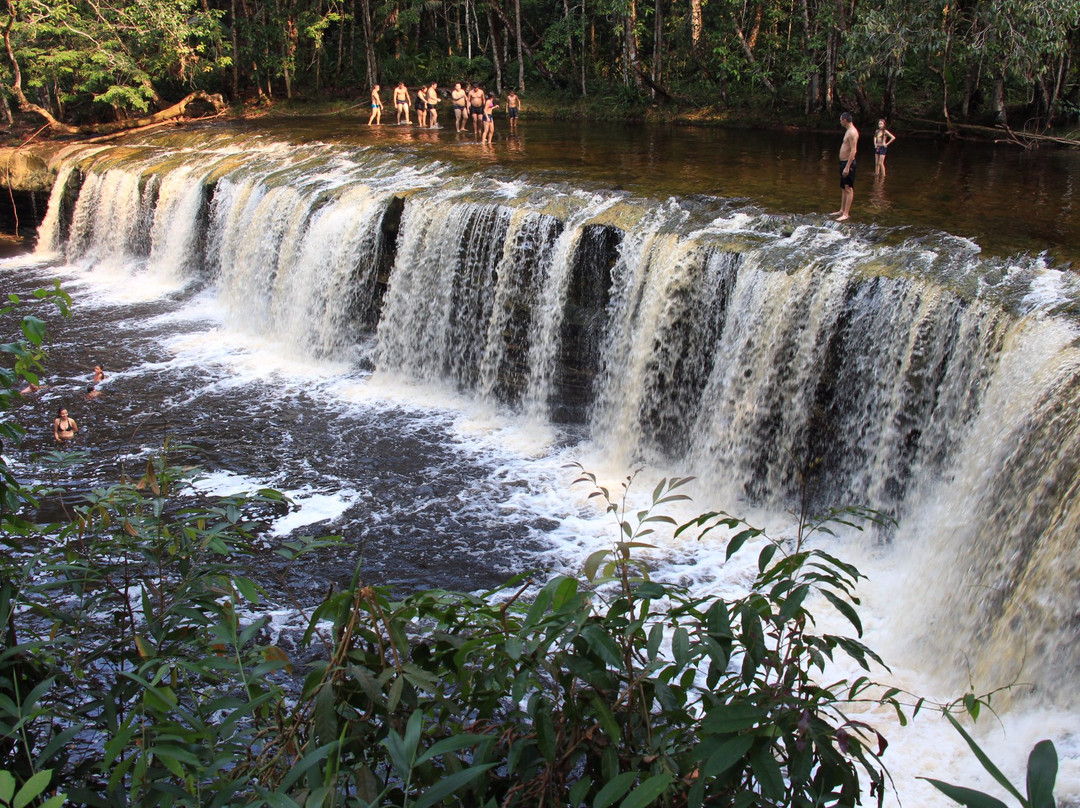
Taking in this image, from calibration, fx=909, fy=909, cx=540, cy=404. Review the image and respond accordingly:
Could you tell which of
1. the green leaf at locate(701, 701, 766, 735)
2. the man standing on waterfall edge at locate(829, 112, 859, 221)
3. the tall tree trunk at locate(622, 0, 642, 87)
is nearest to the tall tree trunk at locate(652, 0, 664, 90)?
the tall tree trunk at locate(622, 0, 642, 87)

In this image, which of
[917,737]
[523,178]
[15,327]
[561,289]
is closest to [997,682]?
[917,737]

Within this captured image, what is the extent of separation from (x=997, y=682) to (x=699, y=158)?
40.4 feet

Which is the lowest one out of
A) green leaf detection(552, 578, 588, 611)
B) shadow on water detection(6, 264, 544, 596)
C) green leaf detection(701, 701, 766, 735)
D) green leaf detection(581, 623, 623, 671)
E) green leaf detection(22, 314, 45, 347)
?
shadow on water detection(6, 264, 544, 596)

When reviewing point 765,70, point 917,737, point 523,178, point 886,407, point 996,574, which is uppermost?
point 765,70

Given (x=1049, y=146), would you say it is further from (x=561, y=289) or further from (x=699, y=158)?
(x=561, y=289)

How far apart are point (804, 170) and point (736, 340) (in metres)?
6.51

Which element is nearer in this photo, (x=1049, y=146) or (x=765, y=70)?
(x=1049, y=146)

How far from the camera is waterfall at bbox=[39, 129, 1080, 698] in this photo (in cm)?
700

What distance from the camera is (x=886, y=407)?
28.8 feet

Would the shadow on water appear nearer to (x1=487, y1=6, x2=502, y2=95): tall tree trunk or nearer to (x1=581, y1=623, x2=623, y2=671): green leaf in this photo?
(x1=581, y1=623, x2=623, y2=671): green leaf

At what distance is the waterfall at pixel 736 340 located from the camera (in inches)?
275

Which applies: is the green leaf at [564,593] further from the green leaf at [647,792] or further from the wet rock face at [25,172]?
the wet rock face at [25,172]

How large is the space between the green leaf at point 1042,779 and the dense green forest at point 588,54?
16104 millimetres

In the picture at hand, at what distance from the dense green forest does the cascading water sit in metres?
7.82
